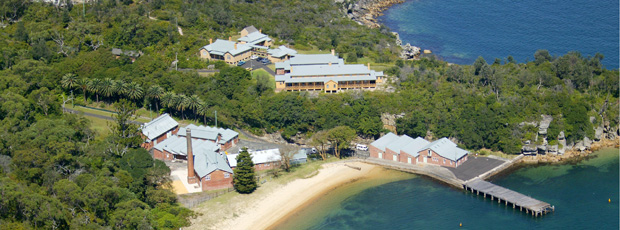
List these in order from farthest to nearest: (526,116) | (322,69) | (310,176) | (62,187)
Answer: (322,69)
(526,116)
(310,176)
(62,187)

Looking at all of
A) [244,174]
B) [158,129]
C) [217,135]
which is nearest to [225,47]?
[158,129]

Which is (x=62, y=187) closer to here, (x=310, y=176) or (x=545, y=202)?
(x=310, y=176)

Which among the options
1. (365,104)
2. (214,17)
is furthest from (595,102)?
(214,17)

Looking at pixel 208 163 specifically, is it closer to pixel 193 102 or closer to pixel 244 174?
pixel 244 174

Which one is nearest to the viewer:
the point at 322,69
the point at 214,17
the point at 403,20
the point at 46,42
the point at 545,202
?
the point at 545,202

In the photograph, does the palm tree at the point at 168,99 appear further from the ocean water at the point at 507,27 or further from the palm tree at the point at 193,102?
the ocean water at the point at 507,27

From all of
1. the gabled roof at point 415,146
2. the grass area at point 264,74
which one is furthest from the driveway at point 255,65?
the gabled roof at point 415,146

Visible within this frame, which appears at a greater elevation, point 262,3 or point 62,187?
point 262,3
